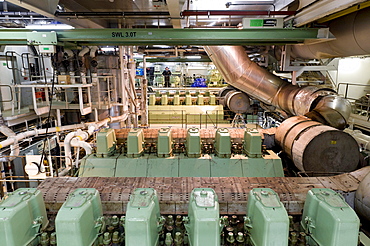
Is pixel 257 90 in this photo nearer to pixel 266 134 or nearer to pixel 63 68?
pixel 266 134

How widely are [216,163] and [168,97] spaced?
813 cm

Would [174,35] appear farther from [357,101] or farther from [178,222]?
[357,101]

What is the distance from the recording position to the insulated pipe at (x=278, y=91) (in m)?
5.08

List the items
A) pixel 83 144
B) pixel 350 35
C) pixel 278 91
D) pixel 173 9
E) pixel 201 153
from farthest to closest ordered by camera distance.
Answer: pixel 278 91
pixel 83 144
pixel 201 153
pixel 173 9
pixel 350 35

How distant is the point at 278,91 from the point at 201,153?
2.91m

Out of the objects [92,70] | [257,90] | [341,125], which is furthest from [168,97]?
[341,125]

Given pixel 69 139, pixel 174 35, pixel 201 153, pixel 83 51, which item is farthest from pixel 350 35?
pixel 83 51

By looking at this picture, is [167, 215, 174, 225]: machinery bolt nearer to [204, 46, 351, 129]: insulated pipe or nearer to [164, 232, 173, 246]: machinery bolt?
[164, 232, 173, 246]: machinery bolt

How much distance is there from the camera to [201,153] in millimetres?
5238

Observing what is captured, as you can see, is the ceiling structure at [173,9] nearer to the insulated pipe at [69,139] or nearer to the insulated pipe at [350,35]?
the insulated pipe at [350,35]

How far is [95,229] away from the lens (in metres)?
2.53

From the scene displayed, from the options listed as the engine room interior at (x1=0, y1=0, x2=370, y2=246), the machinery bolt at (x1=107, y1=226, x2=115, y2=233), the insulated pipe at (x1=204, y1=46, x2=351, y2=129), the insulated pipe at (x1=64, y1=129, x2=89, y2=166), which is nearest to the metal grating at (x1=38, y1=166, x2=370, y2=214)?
the engine room interior at (x1=0, y1=0, x2=370, y2=246)

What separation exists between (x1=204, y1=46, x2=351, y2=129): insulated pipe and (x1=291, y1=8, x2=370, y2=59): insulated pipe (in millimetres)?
931

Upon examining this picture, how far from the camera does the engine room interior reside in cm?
235
